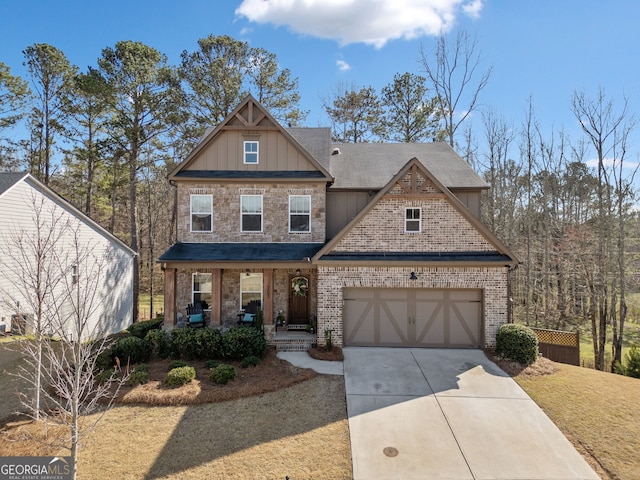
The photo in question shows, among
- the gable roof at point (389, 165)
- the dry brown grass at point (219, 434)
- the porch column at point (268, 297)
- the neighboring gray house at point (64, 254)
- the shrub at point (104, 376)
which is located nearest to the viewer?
the dry brown grass at point (219, 434)

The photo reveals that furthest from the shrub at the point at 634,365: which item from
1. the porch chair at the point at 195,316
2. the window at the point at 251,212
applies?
the porch chair at the point at 195,316

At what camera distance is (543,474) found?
20.0 ft

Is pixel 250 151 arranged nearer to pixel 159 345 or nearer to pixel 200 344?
pixel 200 344

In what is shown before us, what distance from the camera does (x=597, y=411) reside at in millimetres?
8203

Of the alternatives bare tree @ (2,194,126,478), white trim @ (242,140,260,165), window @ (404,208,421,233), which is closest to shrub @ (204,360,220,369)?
bare tree @ (2,194,126,478)

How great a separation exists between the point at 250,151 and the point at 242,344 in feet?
26.8

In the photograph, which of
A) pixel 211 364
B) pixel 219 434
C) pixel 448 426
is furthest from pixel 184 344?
pixel 448 426

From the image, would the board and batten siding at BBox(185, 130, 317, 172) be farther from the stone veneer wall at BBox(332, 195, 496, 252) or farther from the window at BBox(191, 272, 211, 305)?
the window at BBox(191, 272, 211, 305)

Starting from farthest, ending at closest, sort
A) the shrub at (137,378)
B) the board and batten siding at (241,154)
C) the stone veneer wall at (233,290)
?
1. the board and batten siding at (241,154)
2. the stone veneer wall at (233,290)
3. the shrub at (137,378)

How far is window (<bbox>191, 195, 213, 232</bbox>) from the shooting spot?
47.7ft

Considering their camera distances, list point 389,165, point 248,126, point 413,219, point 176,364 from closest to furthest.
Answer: point 176,364 < point 413,219 < point 248,126 < point 389,165

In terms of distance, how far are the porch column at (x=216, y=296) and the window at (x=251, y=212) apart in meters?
2.32

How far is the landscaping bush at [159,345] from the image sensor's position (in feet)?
37.4

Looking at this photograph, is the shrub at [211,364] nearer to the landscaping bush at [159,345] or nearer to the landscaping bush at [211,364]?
the landscaping bush at [211,364]
